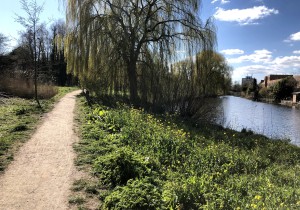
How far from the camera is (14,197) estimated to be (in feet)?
16.6

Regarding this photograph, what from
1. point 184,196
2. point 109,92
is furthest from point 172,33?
point 184,196

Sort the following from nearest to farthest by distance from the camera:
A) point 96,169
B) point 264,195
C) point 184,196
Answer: point 184,196 < point 264,195 < point 96,169

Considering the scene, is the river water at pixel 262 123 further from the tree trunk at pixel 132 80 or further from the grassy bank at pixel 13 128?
the grassy bank at pixel 13 128

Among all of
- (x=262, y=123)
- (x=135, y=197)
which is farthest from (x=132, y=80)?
(x=135, y=197)

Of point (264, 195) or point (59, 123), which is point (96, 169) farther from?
point (59, 123)

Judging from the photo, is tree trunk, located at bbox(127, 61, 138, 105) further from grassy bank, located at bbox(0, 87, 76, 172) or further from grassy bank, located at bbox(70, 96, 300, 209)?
grassy bank, located at bbox(70, 96, 300, 209)

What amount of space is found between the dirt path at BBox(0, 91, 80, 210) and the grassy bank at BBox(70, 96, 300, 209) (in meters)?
0.31

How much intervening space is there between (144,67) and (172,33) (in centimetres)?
280

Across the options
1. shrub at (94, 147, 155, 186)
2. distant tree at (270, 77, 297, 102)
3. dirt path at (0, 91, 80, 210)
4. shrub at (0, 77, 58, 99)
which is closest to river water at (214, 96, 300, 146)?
shrub at (94, 147, 155, 186)

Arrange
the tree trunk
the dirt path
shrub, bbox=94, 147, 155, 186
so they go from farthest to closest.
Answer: the tree trunk < shrub, bbox=94, 147, 155, 186 < the dirt path

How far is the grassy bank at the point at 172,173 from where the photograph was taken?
16.3 feet

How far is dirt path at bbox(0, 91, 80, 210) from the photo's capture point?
4.94 meters

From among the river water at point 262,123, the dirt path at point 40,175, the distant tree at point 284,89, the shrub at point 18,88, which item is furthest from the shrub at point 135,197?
the distant tree at point 284,89

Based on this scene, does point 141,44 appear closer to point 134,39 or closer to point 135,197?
point 134,39
